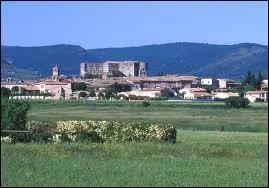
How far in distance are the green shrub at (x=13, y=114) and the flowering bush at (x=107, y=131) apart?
538 mm

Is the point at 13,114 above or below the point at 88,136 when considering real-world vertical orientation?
above

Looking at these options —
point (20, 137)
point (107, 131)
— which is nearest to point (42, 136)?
point (20, 137)

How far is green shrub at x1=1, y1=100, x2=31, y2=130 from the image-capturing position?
32125 mm

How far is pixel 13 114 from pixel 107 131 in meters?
4.59

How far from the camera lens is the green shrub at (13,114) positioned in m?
32.1

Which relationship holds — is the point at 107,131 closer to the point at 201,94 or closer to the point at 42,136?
the point at 42,136

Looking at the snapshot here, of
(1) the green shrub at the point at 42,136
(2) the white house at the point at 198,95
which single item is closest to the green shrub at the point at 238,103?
(2) the white house at the point at 198,95

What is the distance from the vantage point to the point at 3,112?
32156 mm

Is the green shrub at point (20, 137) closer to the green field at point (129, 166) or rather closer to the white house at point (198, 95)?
the green field at point (129, 166)

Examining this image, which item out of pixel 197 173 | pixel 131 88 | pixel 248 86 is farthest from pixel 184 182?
pixel 131 88

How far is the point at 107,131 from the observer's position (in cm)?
3362

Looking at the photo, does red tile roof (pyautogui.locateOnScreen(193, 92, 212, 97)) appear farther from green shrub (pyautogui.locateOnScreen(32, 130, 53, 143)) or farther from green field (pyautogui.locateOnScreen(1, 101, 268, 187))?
green shrub (pyautogui.locateOnScreen(32, 130, 53, 143))

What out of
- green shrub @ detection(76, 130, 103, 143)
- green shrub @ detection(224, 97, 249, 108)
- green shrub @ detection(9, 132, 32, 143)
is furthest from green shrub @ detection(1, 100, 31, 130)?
green shrub @ detection(224, 97, 249, 108)

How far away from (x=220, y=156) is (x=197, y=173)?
8762 millimetres
